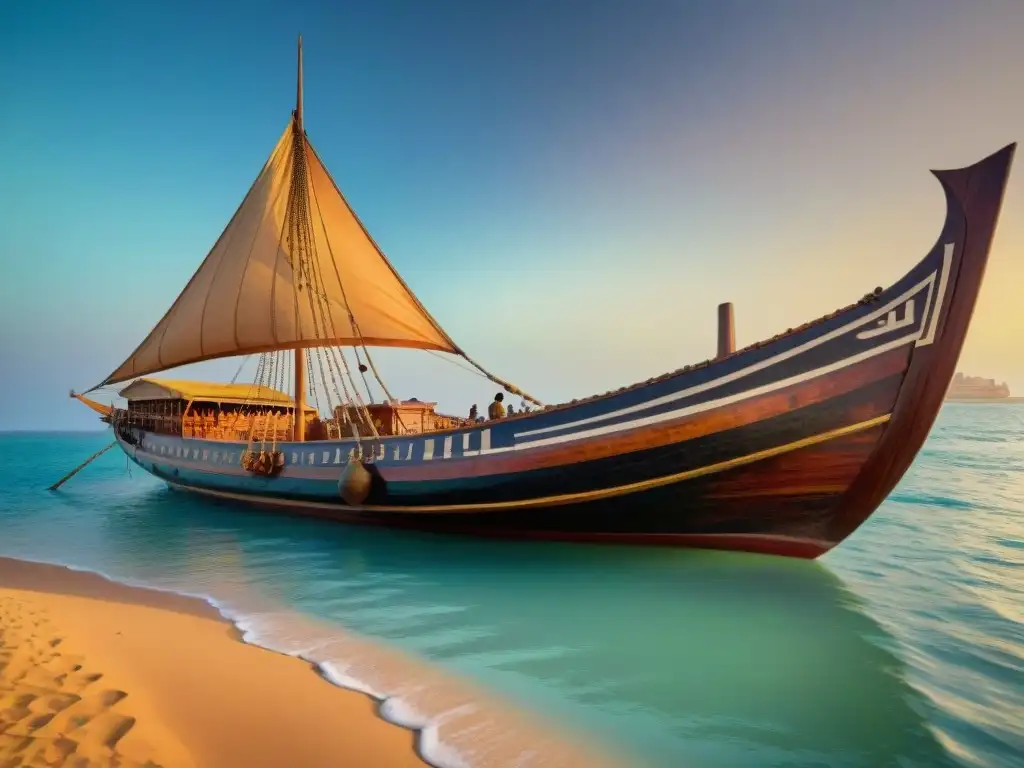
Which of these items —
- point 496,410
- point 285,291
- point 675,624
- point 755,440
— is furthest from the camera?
point 285,291

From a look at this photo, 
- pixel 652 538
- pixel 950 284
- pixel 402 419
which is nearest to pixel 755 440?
pixel 652 538

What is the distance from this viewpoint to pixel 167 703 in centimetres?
377

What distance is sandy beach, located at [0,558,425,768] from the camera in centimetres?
302

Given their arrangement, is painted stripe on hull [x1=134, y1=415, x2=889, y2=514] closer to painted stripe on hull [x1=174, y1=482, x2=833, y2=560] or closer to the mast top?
painted stripe on hull [x1=174, y1=482, x2=833, y2=560]

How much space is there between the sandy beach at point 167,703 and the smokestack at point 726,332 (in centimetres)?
729

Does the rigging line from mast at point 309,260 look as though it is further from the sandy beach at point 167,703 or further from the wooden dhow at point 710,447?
the sandy beach at point 167,703

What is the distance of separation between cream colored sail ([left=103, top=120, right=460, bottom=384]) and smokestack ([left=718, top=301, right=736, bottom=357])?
1000 cm

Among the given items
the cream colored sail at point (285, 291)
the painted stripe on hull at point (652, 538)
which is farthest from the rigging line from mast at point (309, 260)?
the painted stripe on hull at point (652, 538)

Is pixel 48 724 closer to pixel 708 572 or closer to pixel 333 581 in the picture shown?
pixel 333 581

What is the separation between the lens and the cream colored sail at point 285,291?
15.8 metres

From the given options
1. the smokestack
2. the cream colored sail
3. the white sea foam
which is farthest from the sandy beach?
the cream colored sail

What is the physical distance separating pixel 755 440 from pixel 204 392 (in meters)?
17.9

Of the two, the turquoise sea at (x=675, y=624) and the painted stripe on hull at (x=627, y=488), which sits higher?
the painted stripe on hull at (x=627, y=488)

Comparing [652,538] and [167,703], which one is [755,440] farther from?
[167,703]
